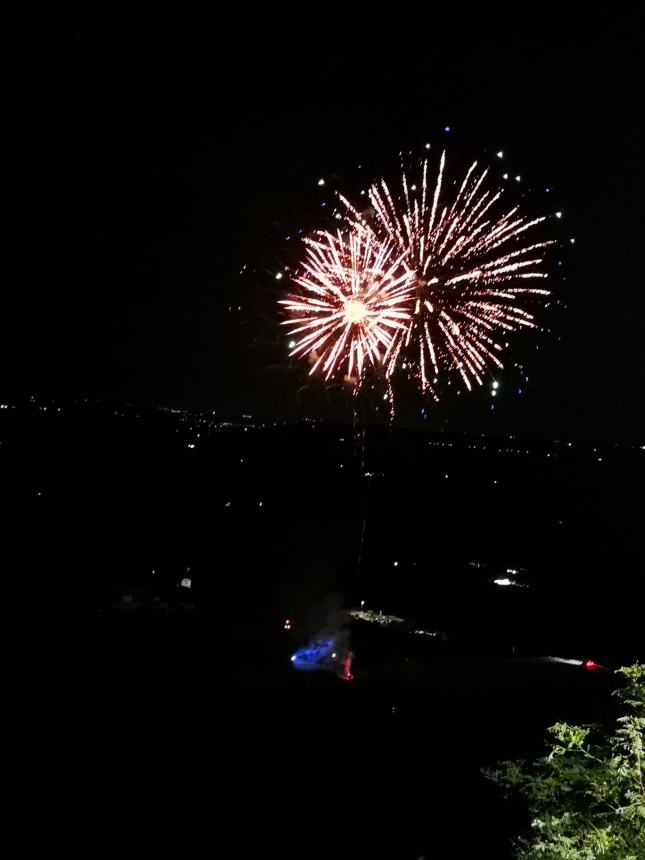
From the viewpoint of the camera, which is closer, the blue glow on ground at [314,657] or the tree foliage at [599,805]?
the tree foliage at [599,805]

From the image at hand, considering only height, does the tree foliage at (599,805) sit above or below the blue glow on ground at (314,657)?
above

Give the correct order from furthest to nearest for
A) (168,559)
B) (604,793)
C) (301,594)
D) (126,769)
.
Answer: (168,559), (301,594), (126,769), (604,793)

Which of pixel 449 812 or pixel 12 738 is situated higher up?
pixel 12 738

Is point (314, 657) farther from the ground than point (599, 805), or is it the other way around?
point (599, 805)

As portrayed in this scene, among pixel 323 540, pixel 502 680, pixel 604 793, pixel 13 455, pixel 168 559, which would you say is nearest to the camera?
pixel 604 793

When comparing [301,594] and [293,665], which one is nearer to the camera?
[293,665]

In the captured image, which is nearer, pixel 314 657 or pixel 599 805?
pixel 599 805

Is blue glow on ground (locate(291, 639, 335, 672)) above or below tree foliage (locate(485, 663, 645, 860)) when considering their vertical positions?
below

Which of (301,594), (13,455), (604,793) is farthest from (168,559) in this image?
(13,455)

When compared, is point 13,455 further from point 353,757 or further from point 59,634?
point 353,757

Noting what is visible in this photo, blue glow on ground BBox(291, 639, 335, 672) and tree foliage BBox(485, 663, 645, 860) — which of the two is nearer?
tree foliage BBox(485, 663, 645, 860)
